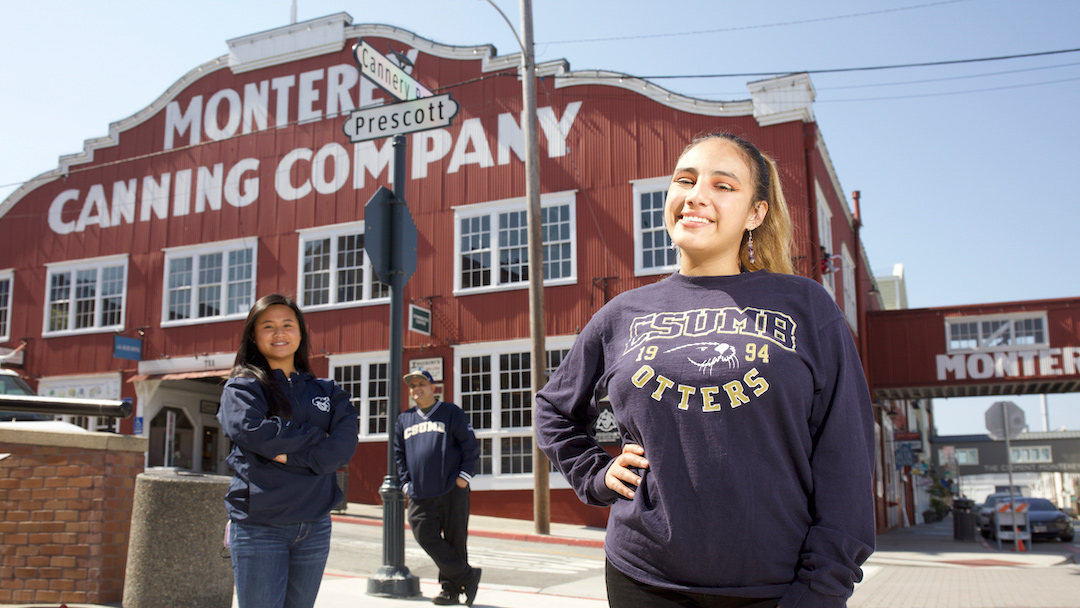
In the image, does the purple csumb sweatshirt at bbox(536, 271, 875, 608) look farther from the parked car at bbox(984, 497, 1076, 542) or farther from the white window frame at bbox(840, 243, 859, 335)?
the parked car at bbox(984, 497, 1076, 542)

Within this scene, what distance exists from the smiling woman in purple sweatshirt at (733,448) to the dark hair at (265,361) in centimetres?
209

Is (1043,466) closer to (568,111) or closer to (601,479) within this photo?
(568,111)

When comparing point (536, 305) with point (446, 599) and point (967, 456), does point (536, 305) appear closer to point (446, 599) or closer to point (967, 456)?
point (446, 599)

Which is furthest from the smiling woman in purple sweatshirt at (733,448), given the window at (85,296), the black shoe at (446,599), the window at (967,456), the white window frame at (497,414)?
the window at (967,456)

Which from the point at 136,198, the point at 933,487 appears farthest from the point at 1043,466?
the point at 136,198

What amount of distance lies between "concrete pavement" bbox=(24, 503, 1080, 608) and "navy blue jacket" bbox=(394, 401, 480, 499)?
99cm

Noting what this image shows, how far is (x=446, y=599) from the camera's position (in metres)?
7.18

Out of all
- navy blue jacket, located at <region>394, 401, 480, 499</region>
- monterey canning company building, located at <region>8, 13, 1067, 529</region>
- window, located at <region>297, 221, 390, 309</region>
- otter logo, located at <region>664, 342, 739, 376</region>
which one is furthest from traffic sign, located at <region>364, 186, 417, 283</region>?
window, located at <region>297, 221, 390, 309</region>

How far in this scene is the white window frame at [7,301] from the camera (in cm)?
2451

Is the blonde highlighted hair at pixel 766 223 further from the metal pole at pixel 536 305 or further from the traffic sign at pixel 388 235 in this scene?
the metal pole at pixel 536 305

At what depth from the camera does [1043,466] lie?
200ft

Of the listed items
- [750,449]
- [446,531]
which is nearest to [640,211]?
[446,531]

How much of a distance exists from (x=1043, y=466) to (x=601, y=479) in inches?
2721

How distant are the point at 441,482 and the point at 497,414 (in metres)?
11.1
